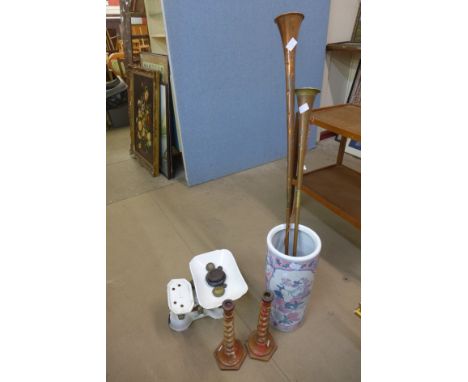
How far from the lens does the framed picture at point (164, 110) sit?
196 cm

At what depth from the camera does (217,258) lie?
118 centimetres

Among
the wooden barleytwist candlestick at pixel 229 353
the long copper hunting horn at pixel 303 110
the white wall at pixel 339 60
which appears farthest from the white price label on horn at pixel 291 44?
the white wall at pixel 339 60

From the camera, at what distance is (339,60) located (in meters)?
2.39

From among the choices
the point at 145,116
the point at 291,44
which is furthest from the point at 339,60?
the point at 291,44

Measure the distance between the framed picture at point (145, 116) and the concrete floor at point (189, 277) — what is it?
0.56ft

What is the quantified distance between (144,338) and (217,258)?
1.34 ft

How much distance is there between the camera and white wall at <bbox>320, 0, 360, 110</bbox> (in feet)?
7.10

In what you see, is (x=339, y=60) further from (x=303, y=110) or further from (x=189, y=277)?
(x=189, y=277)

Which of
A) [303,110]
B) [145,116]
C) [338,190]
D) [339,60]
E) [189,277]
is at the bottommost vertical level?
[189,277]

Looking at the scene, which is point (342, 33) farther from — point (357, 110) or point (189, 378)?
point (189, 378)

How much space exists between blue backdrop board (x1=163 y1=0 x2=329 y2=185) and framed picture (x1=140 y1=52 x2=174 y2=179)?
8.8 inches

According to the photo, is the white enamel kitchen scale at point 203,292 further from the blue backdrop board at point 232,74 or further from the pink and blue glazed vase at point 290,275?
the blue backdrop board at point 232,74

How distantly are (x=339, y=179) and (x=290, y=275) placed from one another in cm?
92

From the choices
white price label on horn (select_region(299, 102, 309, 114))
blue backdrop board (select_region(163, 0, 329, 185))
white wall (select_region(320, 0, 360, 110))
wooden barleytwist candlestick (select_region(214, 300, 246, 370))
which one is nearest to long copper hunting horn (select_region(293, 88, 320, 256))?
white price label on horn (select_region(299, 102, 309, 114))
